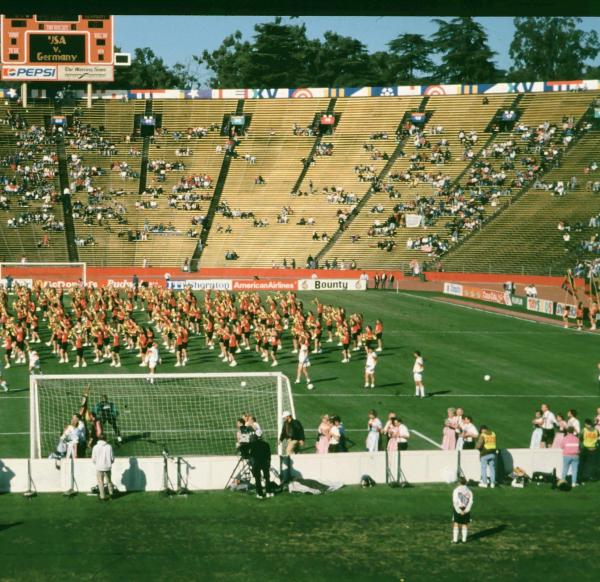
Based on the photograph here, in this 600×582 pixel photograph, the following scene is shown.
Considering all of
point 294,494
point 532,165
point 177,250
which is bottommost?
point 294,494

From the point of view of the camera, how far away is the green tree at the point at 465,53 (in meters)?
95.8

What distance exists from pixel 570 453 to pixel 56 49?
5668 centimetres

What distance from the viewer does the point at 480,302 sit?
53094 mm

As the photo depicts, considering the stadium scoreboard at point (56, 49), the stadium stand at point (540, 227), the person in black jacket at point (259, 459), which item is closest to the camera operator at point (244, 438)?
the person in black jacket at point (259, 459)

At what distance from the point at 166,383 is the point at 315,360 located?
6.74 metres

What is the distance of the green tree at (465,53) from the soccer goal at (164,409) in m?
72.3

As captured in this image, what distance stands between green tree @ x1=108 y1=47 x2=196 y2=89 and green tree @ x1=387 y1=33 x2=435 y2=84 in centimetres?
2645

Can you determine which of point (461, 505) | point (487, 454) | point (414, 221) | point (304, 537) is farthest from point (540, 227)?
point (461, 505)

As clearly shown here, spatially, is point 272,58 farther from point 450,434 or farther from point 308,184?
point 450,434

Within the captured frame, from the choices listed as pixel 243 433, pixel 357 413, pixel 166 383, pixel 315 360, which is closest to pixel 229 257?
pixel 315 360

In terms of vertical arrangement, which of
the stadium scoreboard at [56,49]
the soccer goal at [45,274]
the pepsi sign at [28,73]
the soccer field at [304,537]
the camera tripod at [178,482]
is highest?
the stadium scoreboard at [56,49]

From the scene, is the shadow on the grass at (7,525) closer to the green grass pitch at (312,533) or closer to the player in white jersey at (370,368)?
the green grass pitch at (312,533)

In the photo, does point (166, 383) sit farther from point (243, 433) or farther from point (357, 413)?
point (243, 433)

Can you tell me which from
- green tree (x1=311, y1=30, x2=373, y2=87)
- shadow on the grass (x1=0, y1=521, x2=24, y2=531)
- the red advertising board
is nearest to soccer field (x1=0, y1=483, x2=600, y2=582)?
shadow on the grass (x1=0, y1=521, x2=24, y2=531)
